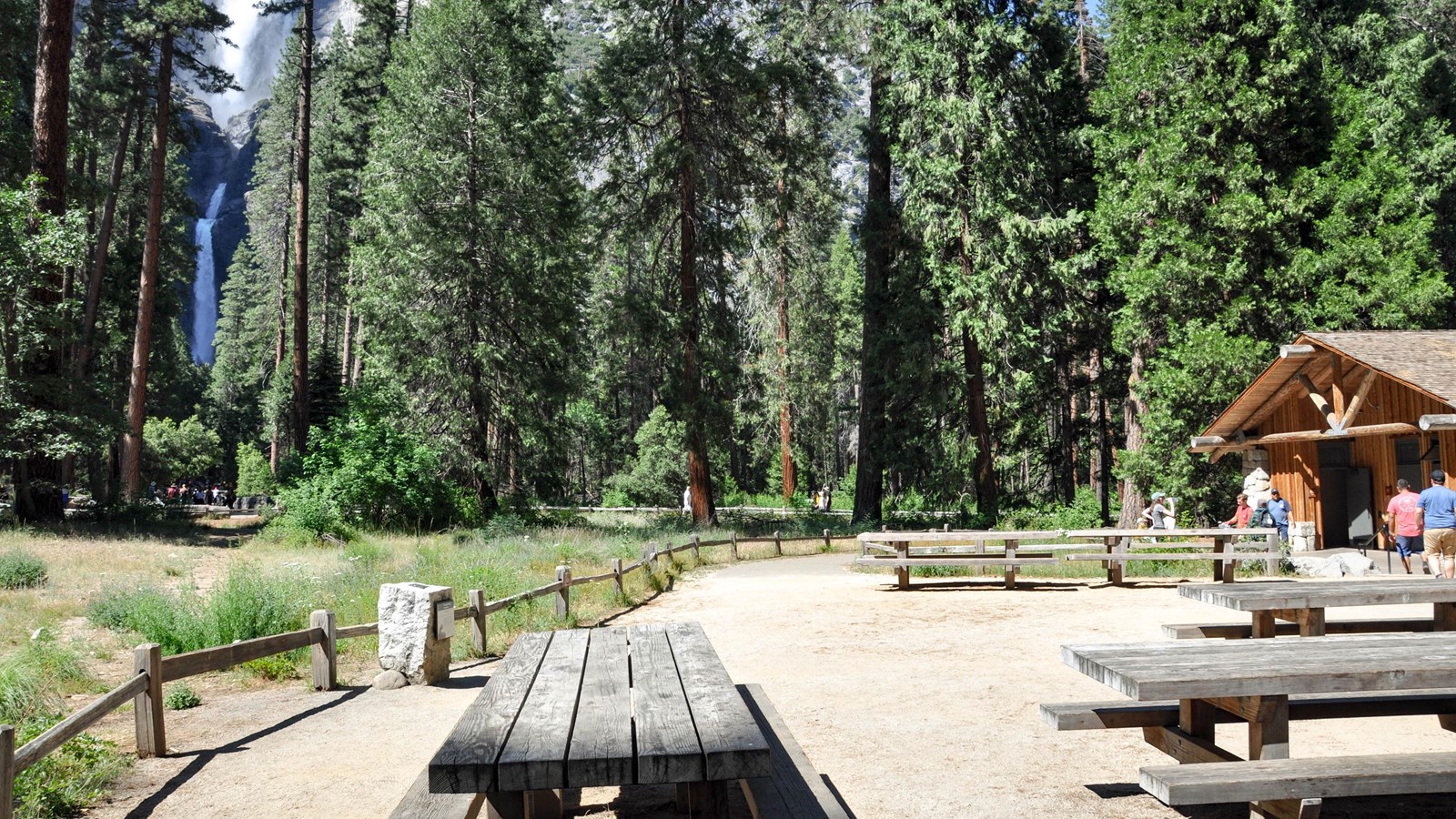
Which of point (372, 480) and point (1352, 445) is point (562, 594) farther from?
point (1352, 445)

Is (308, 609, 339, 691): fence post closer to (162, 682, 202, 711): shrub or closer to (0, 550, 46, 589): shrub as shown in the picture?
(162, 682, 202, 711): shrub

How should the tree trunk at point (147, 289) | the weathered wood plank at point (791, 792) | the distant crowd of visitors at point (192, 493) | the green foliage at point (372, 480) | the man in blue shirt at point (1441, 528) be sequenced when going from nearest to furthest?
the weathered wood plank at point (791, 792)
the man in blue shirt at point (1441, 528)
the green foliage at point (372, 480)
the tree trunk at point (147, 289)
the distant crowd of visitors at point (192, 493)

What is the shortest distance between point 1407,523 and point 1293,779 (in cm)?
1456

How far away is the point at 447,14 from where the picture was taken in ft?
90.7

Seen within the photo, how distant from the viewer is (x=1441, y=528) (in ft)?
47.6

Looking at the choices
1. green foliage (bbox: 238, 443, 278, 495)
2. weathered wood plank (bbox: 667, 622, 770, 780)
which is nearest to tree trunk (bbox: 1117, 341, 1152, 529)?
weathered wood plank (bbox: 667, 622, 770, 780)

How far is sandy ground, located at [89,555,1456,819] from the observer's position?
6188 mm

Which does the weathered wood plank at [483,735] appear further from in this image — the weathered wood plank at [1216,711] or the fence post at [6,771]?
the weathered wood plank at [1216,711]

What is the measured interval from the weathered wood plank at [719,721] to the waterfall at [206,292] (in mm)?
141132

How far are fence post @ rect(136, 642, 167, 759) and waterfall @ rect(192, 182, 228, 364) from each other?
137m

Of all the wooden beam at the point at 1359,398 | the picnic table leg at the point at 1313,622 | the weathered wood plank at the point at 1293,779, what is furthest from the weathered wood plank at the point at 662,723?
the wooden beam at the point at 1359,398

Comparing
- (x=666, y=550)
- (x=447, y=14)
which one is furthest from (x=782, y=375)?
(x=666, y=550)

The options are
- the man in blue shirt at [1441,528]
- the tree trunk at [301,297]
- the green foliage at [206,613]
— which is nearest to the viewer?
the green foliage at [206,613]

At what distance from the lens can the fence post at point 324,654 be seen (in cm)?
980
